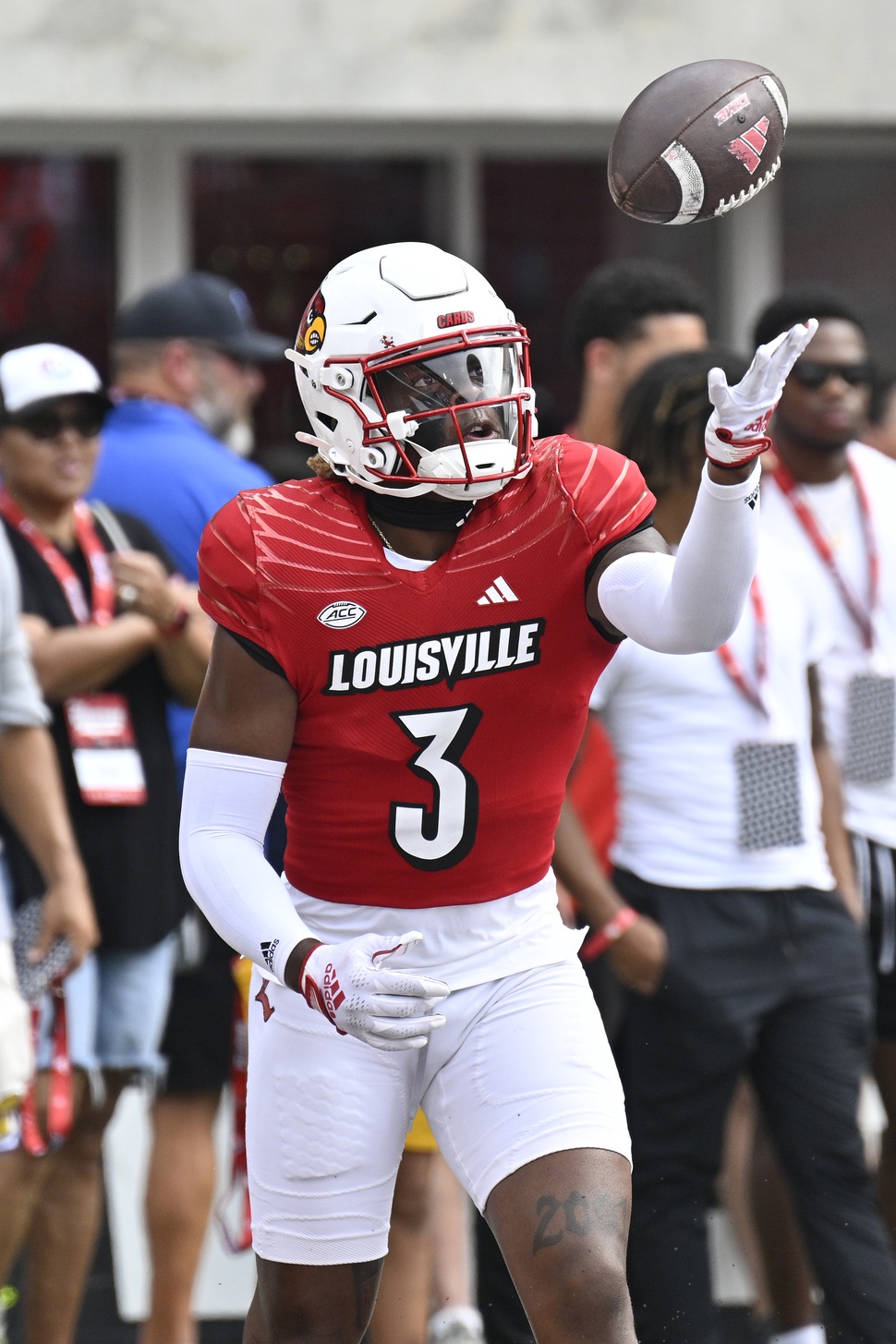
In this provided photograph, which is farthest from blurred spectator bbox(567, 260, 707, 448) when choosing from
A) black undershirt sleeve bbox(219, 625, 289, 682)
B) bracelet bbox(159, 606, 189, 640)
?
black undershirt sleeve bbox(219, 625, 289, 682)

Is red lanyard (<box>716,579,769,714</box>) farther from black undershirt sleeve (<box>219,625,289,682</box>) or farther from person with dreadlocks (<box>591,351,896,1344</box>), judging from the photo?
black undershirt sleeve (<box>219,625,289,682</box>)

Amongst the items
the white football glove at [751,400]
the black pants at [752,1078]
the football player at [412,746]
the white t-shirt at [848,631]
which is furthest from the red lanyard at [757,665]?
the white football glove at [751,400]

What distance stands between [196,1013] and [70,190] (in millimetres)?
4012

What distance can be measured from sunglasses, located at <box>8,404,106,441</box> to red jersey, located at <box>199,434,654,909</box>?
1.68m

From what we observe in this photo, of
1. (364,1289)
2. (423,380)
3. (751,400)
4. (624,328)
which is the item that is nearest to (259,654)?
(423,380)

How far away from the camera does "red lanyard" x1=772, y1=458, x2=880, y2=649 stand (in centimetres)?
503

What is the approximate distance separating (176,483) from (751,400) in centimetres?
252

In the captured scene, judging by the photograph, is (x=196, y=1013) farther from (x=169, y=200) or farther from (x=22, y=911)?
(x=169, y=200)

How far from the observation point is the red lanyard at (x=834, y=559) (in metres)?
5.03

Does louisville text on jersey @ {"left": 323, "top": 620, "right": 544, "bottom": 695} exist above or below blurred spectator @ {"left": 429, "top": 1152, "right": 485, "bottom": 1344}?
above

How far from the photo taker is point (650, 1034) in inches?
170

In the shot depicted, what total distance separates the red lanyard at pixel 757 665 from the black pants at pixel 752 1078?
412 mm

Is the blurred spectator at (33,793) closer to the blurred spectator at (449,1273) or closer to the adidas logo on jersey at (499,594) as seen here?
the blurred spectator at (449,1273)

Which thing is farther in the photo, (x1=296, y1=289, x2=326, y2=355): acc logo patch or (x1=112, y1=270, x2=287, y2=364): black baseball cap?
(x1=112, y1=270, x2=287, y2=364): black baseball cap
